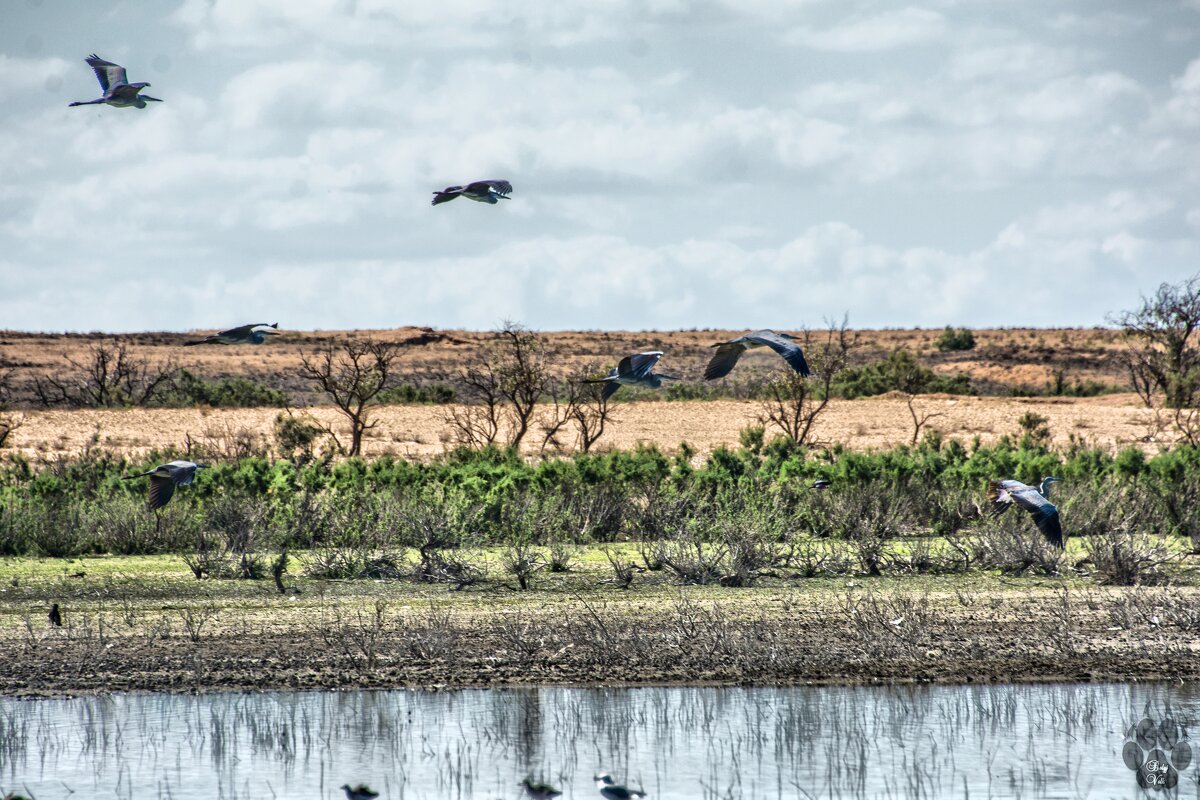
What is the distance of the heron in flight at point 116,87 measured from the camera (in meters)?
13.6

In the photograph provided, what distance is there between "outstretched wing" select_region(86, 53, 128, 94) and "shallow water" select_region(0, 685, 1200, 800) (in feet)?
18.3

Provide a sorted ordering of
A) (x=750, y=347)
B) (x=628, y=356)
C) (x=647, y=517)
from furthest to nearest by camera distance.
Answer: (x=647, y=517)
(x=628, y=356)
(x=750, y=347)

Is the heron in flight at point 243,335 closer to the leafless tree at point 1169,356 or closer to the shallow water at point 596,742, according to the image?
the shallow water at point 596,742

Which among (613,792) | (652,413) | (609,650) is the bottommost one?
(613,792)

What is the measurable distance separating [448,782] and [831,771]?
2579mm

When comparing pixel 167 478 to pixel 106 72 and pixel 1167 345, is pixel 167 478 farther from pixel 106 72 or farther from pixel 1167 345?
pixel 1167 345

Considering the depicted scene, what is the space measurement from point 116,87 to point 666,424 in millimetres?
32880

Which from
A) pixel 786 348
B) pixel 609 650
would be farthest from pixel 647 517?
pixel 786 348

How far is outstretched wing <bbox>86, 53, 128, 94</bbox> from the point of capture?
1398 cm

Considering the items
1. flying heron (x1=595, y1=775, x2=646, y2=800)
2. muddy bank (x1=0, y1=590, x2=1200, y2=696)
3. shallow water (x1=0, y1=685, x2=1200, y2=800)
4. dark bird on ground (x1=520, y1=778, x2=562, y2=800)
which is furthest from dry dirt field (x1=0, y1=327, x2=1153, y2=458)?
flying heron (x1=595, y1=775, x2=646, y2=800)

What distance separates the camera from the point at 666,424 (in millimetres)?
45781

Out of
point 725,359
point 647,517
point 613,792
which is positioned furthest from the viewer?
point 647,517

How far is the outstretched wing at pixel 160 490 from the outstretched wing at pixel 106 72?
3.64m

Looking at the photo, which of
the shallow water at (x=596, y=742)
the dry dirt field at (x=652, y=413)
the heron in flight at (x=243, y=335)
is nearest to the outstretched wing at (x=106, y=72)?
the heron in flight at (x=243, y=335)
